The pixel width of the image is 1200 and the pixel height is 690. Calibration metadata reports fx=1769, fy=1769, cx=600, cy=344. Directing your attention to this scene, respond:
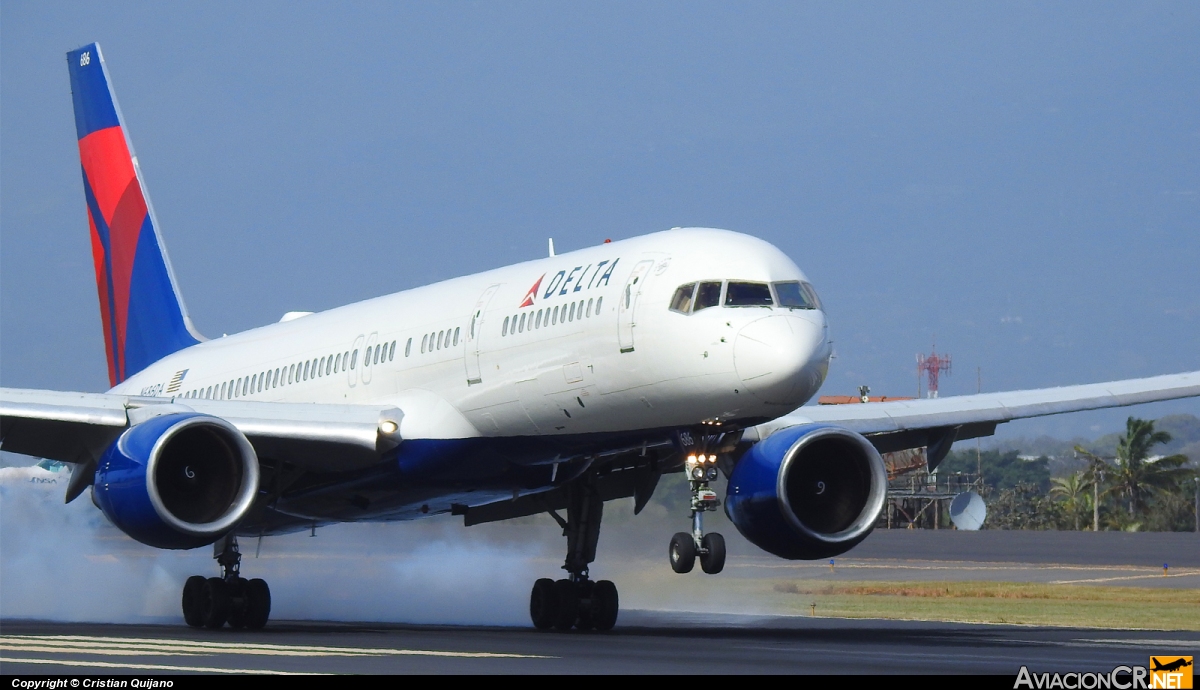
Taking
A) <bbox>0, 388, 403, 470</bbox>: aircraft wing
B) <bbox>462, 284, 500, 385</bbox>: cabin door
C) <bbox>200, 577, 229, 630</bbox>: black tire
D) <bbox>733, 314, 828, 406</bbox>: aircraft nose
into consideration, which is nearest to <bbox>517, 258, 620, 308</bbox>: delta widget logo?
<bbox>462, 284, 500, 385</bbox>: cabin door

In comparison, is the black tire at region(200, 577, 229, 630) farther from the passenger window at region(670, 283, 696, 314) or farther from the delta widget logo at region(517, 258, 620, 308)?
the passenger window at region(670, 283, 696, 314)

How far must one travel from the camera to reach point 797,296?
22.2 meters

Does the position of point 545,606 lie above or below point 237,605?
above

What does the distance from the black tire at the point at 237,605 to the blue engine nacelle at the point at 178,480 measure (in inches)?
184

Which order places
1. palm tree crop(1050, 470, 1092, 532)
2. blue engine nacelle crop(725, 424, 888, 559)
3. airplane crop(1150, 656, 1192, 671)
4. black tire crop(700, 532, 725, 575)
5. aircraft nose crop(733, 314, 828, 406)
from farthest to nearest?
palm tree crop(1050, 470, 1092, 532), blue engine nacelle crop(725, 424, 888, 559), black tire crop(700, 532, 725, 575), aircraft nose crop(733, 314, 828, 406), airplane crop(1150, 656, 1192, 671)

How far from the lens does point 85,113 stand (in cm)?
3881

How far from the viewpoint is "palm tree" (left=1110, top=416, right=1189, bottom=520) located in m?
102

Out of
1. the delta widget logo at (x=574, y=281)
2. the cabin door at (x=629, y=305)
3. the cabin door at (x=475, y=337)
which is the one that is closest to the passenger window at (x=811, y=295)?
the cabin door at (x=629, y=305)

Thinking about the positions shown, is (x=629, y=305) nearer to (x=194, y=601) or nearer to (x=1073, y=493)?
(x=194, y=601)

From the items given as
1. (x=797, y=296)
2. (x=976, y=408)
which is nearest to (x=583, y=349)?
(x=797, y=296)

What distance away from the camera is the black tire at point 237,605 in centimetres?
2773

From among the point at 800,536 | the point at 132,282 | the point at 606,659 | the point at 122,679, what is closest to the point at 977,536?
the point at 132,282

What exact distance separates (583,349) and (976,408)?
7.31 metres

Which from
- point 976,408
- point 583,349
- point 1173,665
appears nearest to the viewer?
point 1173,665
